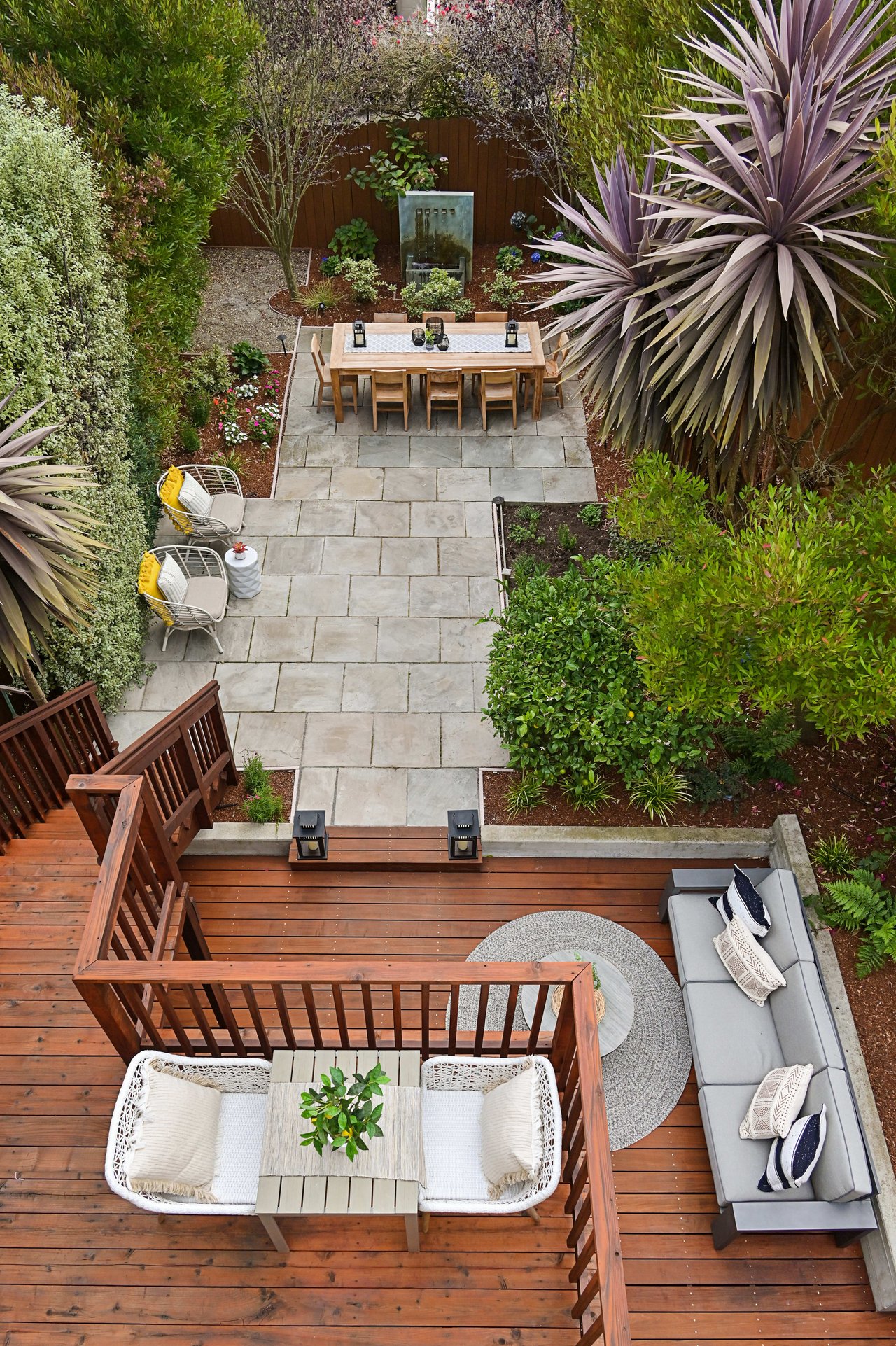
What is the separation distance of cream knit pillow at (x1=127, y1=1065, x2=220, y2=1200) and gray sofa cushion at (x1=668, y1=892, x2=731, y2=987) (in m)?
2.69

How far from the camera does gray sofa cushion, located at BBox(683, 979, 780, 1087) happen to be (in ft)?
15.2

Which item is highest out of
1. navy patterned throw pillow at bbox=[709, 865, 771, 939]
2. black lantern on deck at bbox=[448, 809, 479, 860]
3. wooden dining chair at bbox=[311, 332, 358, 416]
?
wooden dining chair at bbox=[311, 332, 358, 416]

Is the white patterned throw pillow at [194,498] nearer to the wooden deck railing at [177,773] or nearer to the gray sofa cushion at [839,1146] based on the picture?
the wooden deck railing at [177,773]

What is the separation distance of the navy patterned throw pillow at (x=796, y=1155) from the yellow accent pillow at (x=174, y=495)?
621 cm

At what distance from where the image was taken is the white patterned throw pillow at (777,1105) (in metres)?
4.27

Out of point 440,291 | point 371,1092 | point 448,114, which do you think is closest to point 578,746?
point 371,1092

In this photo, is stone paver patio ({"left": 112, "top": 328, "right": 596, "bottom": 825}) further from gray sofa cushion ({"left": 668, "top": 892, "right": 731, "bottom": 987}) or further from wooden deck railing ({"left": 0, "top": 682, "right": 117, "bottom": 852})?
gray sofa cushion ({"left": 668, "top": 892, "right": 731, "bottom": 987})

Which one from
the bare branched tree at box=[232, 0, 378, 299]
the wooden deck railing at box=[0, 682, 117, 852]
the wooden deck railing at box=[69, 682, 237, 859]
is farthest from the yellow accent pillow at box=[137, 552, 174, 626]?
the bare branched tree at box=[232, 0, 378, 299]

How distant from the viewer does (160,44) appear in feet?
21.2

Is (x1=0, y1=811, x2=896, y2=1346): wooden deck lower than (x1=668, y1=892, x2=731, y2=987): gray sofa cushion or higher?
lower

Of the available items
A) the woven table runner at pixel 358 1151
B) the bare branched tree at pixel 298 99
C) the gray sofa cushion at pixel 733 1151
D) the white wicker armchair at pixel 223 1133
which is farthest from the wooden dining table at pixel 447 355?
the woven table runner at pixel 358 1151

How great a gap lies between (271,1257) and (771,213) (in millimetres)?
4938

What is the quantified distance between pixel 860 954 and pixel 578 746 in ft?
6.49

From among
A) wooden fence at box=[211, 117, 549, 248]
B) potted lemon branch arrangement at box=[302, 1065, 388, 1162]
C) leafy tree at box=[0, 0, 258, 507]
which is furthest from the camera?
wooden fence at box=[211, 117, 549, 248]
